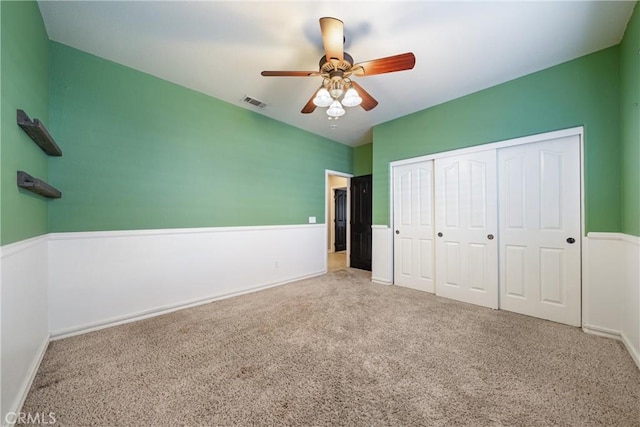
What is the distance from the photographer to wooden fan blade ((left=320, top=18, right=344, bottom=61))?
1.64 m

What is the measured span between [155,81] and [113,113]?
23.5 inches

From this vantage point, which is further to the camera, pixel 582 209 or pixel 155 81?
pixel 155 81

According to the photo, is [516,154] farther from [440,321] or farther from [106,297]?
[106,297]

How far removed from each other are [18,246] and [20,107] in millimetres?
897

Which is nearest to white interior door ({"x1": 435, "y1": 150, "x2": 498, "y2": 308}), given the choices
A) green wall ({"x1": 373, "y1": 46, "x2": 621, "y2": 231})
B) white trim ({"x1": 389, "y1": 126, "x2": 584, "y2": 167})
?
white trim ({"x1": 389, "y1": 126, "x2": 584, "y2": 167})

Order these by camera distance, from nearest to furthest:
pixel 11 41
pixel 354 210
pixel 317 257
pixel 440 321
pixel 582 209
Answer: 1. pixel 11 41
2. pixel 582 209
3. pixel 440 321
4. pixel 317 257
5. pixel 354 210

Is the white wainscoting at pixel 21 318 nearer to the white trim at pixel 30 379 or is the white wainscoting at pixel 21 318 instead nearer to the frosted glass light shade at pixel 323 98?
the white trim at pixel 30 379

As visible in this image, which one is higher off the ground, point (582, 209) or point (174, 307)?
point (582, 209)

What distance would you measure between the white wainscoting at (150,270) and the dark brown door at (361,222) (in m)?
1.79

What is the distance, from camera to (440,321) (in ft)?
8.27

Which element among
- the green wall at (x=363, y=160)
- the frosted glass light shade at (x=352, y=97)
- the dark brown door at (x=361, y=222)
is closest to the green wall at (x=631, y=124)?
the frosted glass light shade at (x=352, y=97)

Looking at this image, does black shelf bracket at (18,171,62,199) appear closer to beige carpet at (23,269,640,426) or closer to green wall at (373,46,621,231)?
beige carpet at (23,269,640,426)

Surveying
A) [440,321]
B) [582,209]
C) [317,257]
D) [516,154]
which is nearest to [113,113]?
[317,257]

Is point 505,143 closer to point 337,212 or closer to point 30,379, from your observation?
point 30,379
